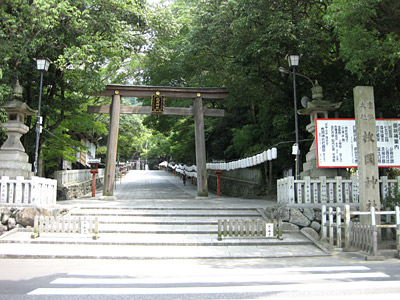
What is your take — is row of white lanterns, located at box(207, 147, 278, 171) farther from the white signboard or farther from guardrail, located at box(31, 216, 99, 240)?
guardrail, located at box(31, 216, 99, 240)

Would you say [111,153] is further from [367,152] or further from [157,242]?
[367,152]

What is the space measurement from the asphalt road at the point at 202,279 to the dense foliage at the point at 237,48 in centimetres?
700

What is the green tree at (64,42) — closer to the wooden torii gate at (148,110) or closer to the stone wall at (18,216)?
the wooden torii gate at (148,110)

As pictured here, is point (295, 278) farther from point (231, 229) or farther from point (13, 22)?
point (13, 22)

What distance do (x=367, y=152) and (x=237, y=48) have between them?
28.8 feet

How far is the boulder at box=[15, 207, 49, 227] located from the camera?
36.1 ft

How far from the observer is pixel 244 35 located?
607 inches

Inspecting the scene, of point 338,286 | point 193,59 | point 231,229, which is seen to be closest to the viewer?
point 338,286

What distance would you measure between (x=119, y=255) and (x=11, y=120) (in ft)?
27.6

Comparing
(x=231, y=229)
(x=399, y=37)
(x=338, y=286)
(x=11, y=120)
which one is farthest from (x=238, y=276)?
(x=11, y=120)

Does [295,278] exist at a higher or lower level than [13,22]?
lower

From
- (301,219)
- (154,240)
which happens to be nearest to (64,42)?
(154,240)

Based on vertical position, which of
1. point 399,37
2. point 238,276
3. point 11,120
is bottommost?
point 238,276

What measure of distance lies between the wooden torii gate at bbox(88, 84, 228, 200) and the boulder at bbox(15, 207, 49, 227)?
17.1ft
